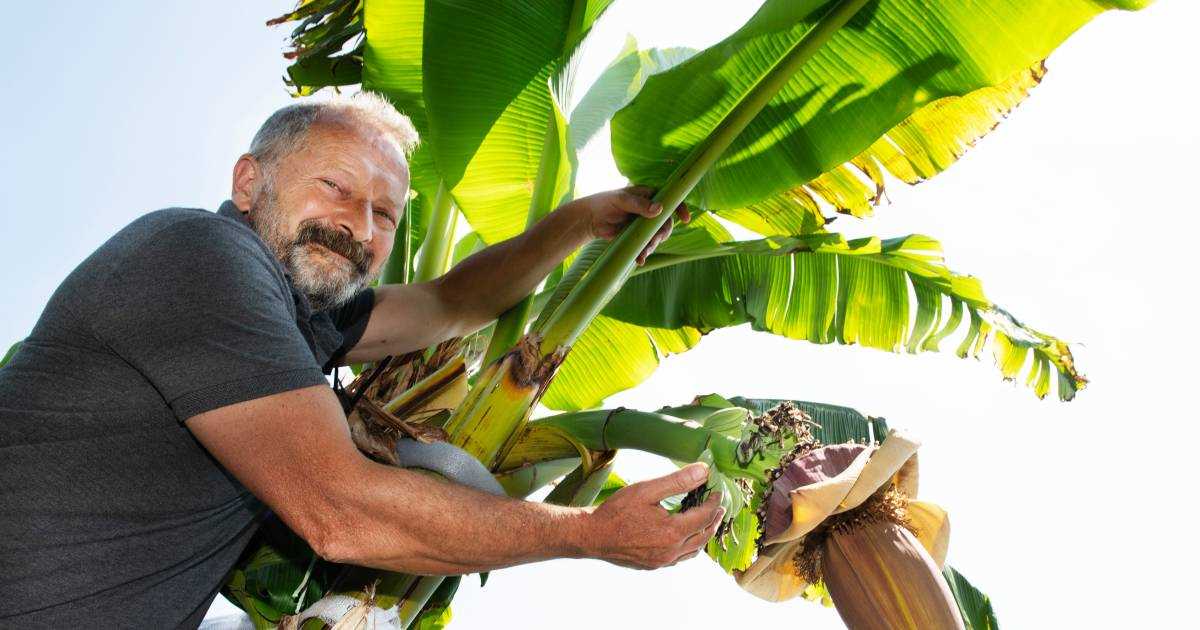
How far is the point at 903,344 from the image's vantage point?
2727 millimetres

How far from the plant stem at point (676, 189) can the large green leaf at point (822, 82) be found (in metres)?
0.02

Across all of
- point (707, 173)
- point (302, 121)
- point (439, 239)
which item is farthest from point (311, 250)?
point (439, 239)

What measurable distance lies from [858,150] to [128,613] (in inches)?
67.9

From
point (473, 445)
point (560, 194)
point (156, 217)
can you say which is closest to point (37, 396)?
point (156, 217)

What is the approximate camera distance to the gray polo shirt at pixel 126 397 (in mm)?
1113

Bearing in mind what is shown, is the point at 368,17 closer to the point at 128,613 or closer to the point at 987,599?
the point at 128,613

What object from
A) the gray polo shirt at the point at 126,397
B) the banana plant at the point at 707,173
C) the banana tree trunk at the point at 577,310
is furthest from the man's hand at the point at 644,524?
the banana tree trunk at the point at 577,310

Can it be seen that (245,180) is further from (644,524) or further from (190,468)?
(644,524)

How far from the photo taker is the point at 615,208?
6.63 feet

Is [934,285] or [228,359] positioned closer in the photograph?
[228,359]

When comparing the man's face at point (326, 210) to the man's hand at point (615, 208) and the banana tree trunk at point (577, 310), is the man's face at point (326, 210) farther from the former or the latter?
the man's hand at point (615, 208)

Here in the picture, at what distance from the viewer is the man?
1.11 m

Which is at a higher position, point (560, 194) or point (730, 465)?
point (560, 194)

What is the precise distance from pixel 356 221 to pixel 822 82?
1.10 metres
